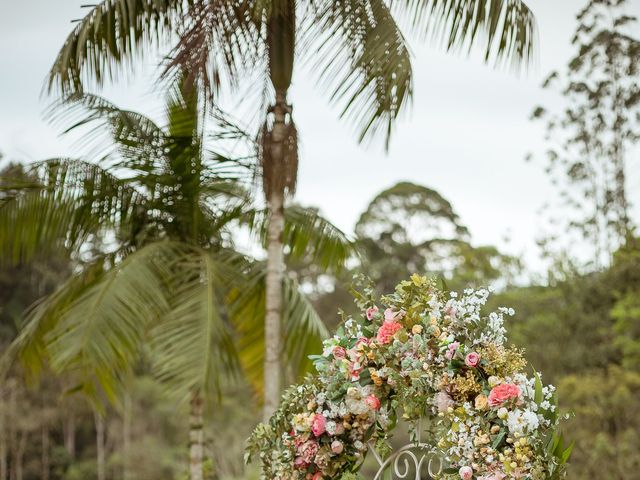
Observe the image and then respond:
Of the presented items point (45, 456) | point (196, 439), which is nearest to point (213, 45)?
point (196, 439)

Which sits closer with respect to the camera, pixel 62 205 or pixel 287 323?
pixel 62 205

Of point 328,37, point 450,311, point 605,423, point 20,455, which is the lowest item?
point 20,455

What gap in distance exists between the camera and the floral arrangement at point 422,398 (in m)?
3.09

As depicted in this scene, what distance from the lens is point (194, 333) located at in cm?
645

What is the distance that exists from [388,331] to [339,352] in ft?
0.94

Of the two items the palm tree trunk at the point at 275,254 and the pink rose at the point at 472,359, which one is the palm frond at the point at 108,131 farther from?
the pink rose at the point at 472,359

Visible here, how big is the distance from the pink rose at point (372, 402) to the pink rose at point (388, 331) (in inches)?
9.2

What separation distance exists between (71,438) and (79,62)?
19886mm

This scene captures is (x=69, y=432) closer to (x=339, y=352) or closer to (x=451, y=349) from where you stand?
(x=339, y=352)

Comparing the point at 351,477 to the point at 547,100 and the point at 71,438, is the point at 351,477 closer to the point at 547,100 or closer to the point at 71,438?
the point at 547,100

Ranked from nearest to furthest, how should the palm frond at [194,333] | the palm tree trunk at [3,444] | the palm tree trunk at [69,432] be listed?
the palm frond at [194,333]
the palm tree trunk at [3,444]
the palm tree trunk at [69,432]

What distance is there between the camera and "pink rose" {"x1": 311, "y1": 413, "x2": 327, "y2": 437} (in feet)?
11.8

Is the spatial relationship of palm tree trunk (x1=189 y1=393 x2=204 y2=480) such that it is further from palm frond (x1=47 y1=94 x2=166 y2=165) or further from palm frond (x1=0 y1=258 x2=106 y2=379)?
palm frond (x1=47 y1=94 x2=166 y2=165)

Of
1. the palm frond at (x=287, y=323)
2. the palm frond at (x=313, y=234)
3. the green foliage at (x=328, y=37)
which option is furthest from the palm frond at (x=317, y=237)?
the green foliage at (x=328, y=37)
